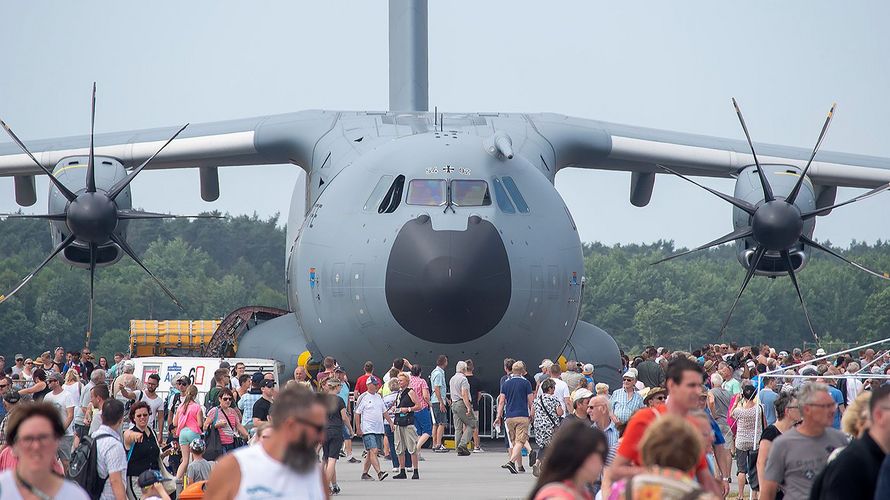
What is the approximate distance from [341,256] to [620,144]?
208 inches

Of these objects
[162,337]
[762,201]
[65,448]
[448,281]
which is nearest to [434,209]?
[448,281]

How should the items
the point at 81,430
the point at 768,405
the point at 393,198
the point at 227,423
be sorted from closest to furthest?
the point at 227,423, the point at 768,405, the point at 81,430, the point at 393,198

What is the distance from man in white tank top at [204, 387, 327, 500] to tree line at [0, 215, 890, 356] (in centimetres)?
5596

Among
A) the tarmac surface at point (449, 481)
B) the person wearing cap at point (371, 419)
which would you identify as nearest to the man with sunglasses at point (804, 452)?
the tarmac surface at point (449, 481)

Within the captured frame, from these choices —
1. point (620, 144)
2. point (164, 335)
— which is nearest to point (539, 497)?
point (620, 144)

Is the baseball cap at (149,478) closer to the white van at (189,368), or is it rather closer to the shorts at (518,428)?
the shorts at (518,428)

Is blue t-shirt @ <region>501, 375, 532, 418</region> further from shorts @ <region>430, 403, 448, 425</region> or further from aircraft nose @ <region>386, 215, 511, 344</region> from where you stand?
shorts @ <region>430, 403, 448, 425</region>

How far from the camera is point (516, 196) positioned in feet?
55.2

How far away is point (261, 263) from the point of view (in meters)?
89.1

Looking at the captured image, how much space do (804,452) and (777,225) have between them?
1048 cm

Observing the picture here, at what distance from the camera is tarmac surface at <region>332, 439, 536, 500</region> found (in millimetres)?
13016

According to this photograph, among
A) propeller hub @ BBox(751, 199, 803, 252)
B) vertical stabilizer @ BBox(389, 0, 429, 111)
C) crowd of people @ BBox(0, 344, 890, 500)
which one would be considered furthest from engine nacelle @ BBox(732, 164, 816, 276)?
vertical stabilizer @ BBox(389, 0, 429, 111)

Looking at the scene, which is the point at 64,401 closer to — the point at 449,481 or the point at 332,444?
the point at 332,444

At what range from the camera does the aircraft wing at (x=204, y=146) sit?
1977 centimetres
